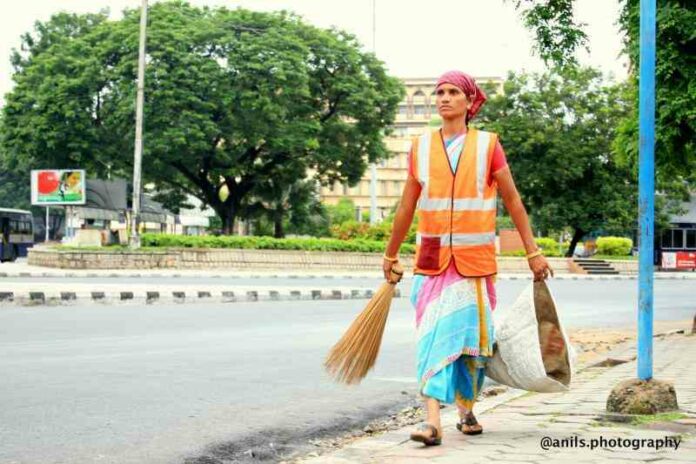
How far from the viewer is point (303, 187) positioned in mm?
46750

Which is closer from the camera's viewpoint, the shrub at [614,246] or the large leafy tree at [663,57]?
the large leafy tree at [663,57]

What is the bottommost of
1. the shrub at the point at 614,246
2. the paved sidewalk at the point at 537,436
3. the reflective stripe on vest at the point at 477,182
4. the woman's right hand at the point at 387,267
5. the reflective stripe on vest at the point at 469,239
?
the paved sidewalk at the point at 537,436

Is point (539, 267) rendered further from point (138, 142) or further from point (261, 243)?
point (261, 243)

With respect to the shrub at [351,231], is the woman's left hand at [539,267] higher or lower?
lower

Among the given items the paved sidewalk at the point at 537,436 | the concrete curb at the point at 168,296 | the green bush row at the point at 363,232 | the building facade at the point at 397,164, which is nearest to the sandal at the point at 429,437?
the paved sidewalk at the point at 537,436

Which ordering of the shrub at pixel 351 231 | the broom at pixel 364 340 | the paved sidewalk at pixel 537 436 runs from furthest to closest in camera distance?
the shrub at pixel 351 231 < the broom at pixel 364 340 < the paved sidewalk at pixel 537 436

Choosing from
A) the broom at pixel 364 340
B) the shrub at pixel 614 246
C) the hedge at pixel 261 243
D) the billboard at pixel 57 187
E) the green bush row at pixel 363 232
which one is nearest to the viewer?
the broom at pixel 364 340

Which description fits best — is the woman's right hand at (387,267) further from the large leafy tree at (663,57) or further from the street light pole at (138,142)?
the street light pole at (138,142)

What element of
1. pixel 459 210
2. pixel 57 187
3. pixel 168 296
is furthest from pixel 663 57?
pixel 57 187

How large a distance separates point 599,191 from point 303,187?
42.8 feet

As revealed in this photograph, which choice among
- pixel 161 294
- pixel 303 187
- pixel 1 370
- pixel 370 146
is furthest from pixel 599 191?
pixel 1 370

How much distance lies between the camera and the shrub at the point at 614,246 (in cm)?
4875

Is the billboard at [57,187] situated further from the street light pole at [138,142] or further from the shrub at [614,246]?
the shrub at [614,246]

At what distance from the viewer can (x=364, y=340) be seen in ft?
17.1
